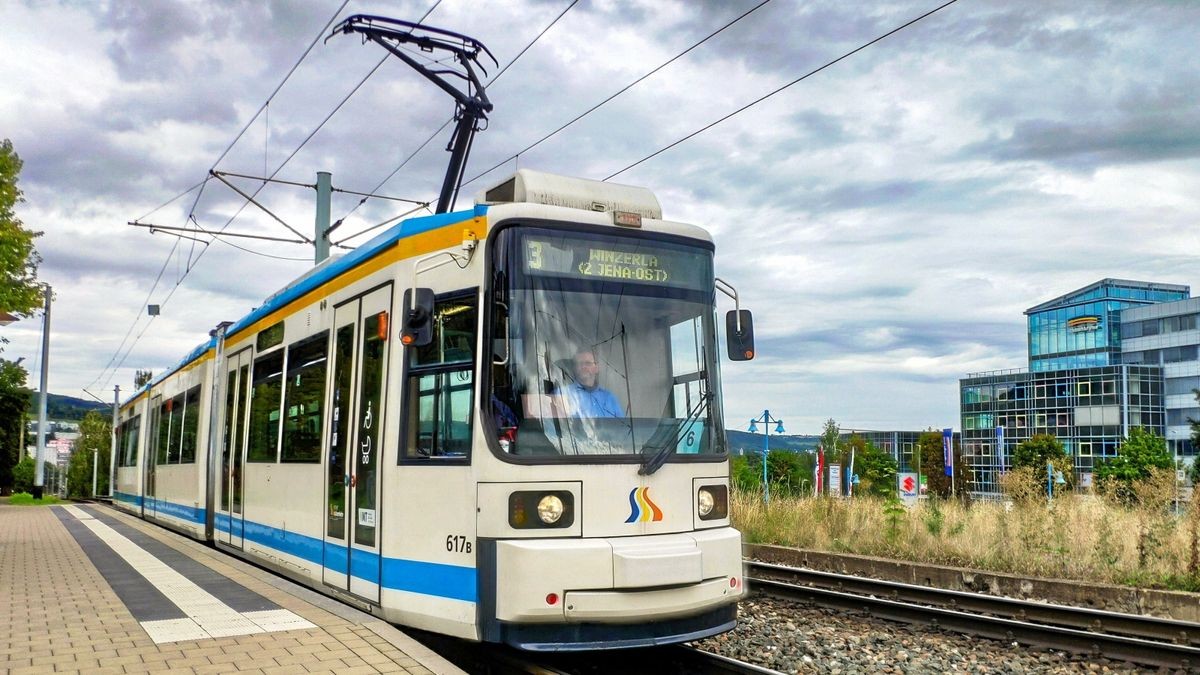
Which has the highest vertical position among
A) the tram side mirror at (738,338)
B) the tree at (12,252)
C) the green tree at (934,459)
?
the tree at (12,252)

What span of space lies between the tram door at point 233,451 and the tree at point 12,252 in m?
6.78

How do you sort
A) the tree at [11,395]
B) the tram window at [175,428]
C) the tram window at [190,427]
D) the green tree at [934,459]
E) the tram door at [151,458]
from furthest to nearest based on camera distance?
the green tree at [934,459] < the tree at [11,395] < the tram door at [151,458] < the tram window at [175,428] < the tram window at [190,427]

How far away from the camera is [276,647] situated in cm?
682

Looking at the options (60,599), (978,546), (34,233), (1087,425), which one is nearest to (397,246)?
(60,599)

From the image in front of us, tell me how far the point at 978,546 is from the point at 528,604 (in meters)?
8.27

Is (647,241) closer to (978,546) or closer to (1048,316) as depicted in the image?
(978,546)

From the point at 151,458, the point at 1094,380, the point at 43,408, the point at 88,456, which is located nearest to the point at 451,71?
the point at 151,458

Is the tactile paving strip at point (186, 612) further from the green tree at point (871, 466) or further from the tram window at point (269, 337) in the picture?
the green tree at point (871, 466)

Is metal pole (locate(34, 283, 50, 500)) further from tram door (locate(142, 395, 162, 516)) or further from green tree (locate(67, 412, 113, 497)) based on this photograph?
green tree (locate(67, 412, 113, 497))

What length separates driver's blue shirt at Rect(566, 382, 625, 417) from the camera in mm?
7102

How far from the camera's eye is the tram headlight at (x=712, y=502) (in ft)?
24.7

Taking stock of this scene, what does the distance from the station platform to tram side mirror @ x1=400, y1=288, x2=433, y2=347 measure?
2.02m

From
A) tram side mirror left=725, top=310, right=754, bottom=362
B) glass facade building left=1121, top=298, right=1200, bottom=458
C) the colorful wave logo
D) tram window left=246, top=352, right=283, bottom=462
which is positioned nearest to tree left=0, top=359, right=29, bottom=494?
tram window left=246, top=352, right=283, bottom=462

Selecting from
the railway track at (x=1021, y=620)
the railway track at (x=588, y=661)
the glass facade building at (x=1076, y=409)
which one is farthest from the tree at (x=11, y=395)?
the glass facade building at (x=1076, y=409)
